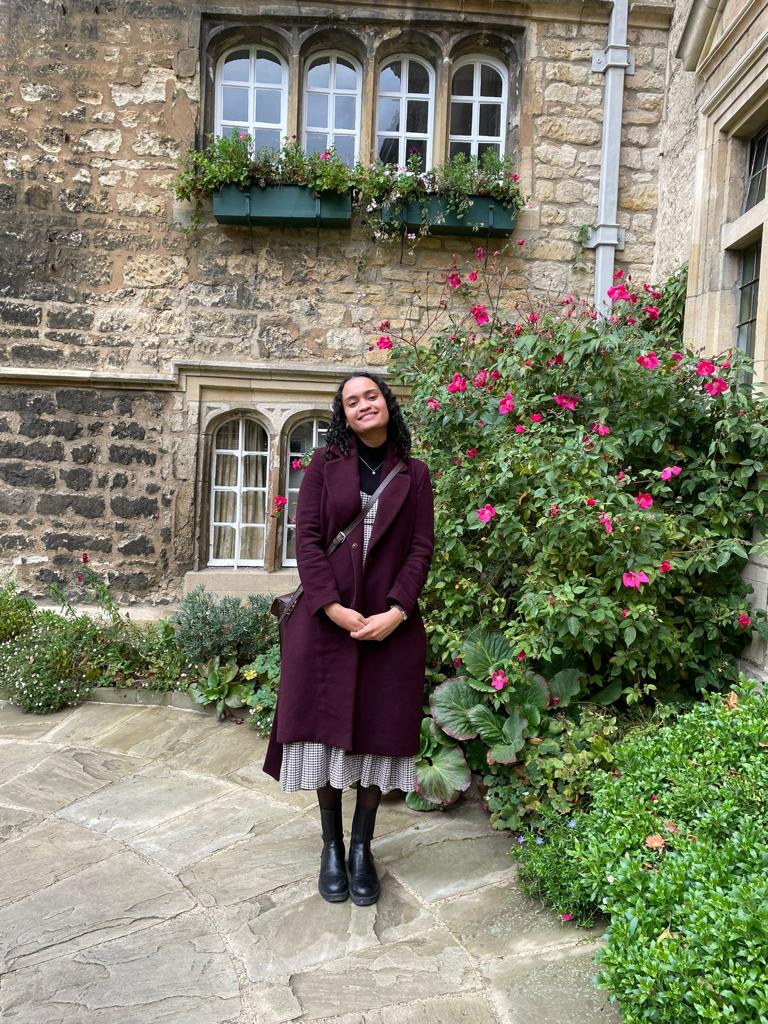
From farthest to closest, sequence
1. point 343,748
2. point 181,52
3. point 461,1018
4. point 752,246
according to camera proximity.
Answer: point 181,52 < point 752,246 < point 343,748 < point 461,1018

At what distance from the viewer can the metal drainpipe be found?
5.25m

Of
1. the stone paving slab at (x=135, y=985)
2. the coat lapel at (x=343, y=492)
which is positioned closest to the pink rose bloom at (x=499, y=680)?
the coat lapel at (x=343, y=492)

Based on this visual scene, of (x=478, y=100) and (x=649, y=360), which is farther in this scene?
(x=478, y=100)

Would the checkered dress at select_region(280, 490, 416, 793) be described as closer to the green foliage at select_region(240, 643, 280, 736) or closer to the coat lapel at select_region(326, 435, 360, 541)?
the coat lapel at select_region(326, 435, 360, 541)

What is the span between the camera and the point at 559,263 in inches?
214

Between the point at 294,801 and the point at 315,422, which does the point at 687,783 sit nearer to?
the point at 294,801

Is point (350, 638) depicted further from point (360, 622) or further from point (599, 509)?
point (599, 509)

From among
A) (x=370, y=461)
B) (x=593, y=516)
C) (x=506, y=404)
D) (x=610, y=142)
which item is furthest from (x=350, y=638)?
(x=610, y=142)

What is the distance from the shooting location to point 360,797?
2.49 meters

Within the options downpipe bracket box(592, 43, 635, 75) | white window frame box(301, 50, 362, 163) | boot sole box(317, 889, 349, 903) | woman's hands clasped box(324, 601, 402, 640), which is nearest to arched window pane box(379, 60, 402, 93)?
white window frame box(301, 50, 362, 163)

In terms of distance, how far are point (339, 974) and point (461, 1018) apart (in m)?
0.37

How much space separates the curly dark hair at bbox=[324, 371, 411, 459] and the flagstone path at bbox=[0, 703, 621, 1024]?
1.50 meters

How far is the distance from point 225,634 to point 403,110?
158 inches

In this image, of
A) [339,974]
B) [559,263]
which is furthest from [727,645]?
[559,263]
